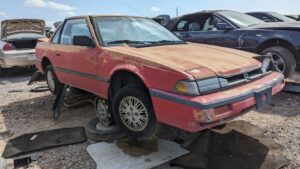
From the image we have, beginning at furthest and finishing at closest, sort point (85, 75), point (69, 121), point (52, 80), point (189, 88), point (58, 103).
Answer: point (52, 80)
point (58, 103)
point (69, 121)
point (85, 75)
point (189, 88)

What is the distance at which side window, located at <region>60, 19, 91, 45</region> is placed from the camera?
438 centimetres

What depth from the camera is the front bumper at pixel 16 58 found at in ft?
27.2

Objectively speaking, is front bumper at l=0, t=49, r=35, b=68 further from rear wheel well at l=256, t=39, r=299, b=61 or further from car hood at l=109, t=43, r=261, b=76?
rear wheel well at l=256, t=39, r=299, b=61

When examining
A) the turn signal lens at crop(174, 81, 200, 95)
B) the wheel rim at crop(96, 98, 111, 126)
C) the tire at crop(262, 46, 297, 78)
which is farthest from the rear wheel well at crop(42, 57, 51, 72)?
the tire at crop(262, 46, 297, 78)

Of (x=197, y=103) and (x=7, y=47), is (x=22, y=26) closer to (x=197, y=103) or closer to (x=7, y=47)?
(x=7, y=47)

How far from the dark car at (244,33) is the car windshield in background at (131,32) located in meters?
1.99

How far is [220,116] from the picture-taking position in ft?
8.98

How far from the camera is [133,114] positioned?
3.32 m

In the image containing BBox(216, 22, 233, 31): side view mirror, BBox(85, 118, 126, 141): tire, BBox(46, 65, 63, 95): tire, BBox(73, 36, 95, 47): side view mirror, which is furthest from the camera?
BBox(216, 22, 233, 31): side view mirror

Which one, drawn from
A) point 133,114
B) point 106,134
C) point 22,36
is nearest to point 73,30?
point 106,134

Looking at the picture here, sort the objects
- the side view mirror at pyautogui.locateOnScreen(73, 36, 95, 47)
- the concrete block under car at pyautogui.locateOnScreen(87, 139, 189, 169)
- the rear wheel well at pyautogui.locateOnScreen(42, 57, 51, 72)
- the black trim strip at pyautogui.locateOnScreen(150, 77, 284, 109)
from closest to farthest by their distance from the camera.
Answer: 1. the black trim strip at pyautogui.locateOnScreen(150, 77, 284, 109)
2. the concrete block under car at pyautogui.locateOnScreen(87, 139, 189, 169)
3. the side view mirror at pyautogui.locateOnScreen(73, 36, 95, 47)
4. the rear wheel well at pyautogui.locateOnScreen(42, 57, 51, 72)

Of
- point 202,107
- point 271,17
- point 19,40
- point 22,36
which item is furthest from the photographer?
point 271,17

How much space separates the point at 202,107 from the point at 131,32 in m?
1.98

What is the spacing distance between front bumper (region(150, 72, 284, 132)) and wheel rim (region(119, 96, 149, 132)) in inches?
11.0
